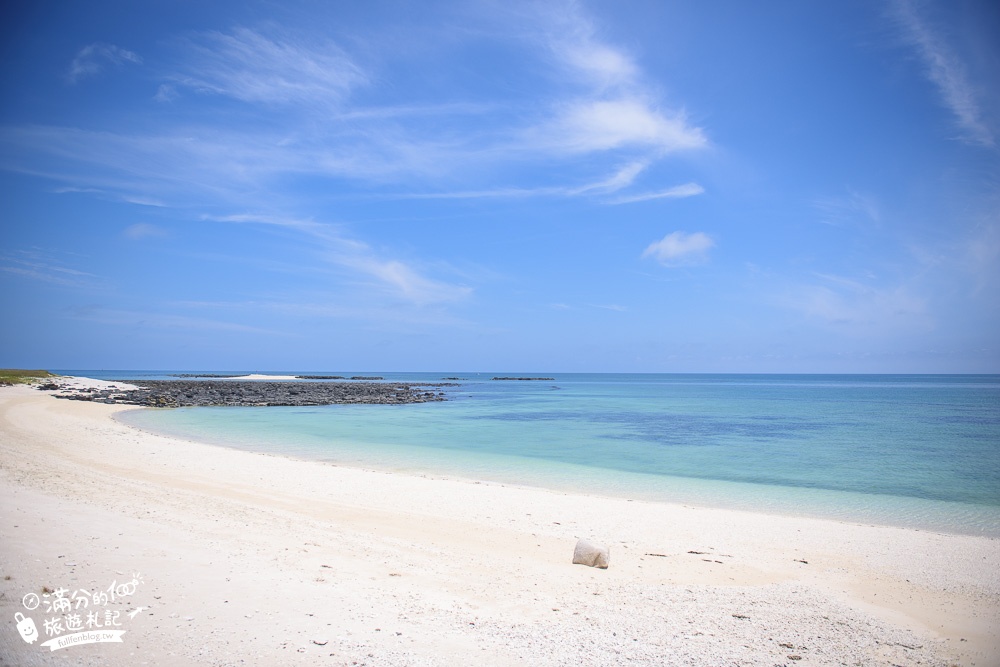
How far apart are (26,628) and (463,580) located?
3909 mm

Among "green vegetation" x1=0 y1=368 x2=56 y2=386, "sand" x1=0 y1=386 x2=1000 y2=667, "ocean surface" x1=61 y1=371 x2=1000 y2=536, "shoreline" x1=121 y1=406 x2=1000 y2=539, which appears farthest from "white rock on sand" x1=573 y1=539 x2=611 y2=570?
"green vegetation" x1=0 y1=368 x2=56 y2=386

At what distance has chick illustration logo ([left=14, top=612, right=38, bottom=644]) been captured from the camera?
13.9 feet

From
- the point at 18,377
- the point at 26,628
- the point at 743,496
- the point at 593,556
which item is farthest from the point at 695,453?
the point at 18,377

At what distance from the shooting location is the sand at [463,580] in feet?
14.8

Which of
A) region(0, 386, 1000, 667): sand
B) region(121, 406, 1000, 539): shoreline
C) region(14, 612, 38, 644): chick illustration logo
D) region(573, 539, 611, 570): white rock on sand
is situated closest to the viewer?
region(14, 612, 38, 644): chick illustration logo

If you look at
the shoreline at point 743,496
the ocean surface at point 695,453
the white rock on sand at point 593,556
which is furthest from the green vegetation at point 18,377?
the white rock on sand at point 593,556

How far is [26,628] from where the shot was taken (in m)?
4.36

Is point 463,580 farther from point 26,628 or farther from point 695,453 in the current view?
point 695,453

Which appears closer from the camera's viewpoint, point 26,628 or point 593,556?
point 26,628

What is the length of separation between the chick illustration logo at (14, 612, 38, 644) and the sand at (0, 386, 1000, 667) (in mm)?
50

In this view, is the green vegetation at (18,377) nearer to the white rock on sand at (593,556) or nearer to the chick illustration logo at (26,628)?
the chick illustration logo at (26,628)

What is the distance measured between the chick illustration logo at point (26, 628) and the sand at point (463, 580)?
0.17 feet

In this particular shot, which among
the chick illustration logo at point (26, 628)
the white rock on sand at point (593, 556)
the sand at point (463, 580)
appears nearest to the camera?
the chick illustration logo at point (26, 628)

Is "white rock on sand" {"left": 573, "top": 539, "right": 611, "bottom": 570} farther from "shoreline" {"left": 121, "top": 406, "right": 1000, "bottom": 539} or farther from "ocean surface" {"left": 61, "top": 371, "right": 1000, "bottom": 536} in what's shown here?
"ocean surface" {"left": 61, "top": 371, "right": 1000, "bottom": 536}
